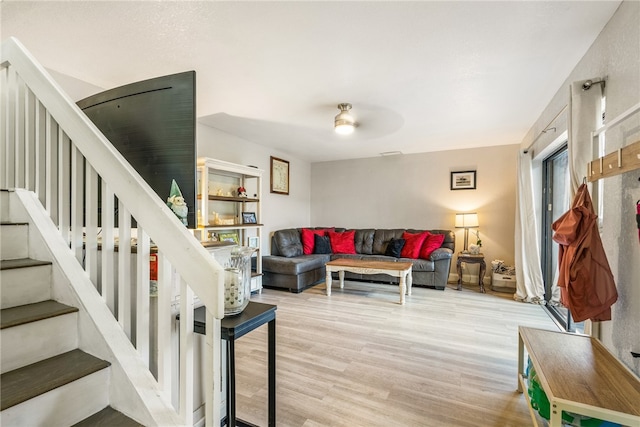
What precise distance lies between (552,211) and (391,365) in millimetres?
3040

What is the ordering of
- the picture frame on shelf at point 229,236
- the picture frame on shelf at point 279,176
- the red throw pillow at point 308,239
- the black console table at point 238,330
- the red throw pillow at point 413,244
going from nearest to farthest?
1. the black console table at point 238,330
2. the picture frame on shelf at point 229,236
3. the red throw pillow at point 413,244
4. the picture frame on shelf at point 279,176
5. the red throw pillow at point 308,239

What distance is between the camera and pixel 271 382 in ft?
4.73

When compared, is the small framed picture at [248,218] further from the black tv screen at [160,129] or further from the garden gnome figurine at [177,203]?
the garden gnome figurine at [177,203]

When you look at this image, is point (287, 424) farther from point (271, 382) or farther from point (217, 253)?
point (217, 253)

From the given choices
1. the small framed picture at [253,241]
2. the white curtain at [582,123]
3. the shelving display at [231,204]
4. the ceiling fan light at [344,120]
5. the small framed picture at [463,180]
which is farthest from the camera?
the small framed picture at [463,180]

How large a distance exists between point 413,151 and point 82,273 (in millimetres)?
5398

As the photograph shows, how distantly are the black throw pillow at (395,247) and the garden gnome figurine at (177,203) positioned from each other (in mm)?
4312

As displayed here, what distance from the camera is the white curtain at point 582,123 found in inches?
74.7

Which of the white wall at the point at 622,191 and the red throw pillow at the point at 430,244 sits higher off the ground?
the white wall at the point at 622,191

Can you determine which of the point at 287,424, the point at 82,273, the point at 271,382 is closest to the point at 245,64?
the point at 82,273

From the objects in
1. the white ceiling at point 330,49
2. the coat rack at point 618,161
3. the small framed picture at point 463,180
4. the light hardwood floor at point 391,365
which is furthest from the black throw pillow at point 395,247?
the coat rack at point 618,161

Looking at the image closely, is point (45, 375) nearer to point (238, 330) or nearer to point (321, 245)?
point (238, 330)

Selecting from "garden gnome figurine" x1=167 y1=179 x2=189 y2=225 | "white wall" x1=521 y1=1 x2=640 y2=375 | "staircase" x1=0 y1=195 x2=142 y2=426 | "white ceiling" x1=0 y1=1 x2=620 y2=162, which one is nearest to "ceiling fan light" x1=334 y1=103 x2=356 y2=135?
"white ceiling" x1=0 y1=1 x2=620 y2=162

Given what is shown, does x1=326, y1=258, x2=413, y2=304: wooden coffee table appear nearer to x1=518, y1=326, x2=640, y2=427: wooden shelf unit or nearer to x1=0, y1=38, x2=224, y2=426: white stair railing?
x1=518, y1=326, x2=640, y2=427: wooden shelf unit
